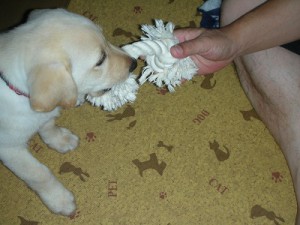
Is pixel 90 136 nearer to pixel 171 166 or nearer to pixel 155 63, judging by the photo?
pixel 171 166

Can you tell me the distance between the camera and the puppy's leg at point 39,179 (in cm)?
169

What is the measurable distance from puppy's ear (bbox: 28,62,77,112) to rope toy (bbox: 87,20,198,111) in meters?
0.41

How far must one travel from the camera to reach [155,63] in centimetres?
176

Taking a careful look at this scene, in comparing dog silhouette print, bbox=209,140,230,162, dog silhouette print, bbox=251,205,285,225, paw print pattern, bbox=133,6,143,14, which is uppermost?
paw print pattern, bbox=133,6,143,14

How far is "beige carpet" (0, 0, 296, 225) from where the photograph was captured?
2.05 metres

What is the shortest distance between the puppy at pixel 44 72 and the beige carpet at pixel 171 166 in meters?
0.38

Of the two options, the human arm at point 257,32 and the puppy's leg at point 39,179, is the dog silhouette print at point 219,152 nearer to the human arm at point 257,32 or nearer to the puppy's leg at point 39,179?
the human arm at point 257,32

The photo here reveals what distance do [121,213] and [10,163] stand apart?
0.72m

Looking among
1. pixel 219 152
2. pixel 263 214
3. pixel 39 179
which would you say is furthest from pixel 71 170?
pixel 263 214

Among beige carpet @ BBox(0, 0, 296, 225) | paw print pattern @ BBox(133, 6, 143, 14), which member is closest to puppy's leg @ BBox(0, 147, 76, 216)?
beige carpet @ BBox(0, 0, 296, 225)

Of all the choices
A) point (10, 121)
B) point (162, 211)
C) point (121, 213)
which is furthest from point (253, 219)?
point (10, 121)

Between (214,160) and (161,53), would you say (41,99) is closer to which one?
(161,53)

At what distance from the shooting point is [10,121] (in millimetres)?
1541

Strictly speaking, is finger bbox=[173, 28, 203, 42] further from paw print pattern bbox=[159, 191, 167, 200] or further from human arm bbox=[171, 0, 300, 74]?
paw print pattern bbox=[159, 191, 167, 200]
